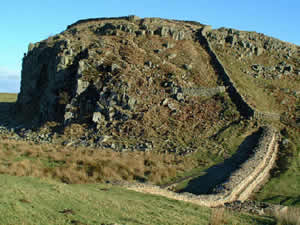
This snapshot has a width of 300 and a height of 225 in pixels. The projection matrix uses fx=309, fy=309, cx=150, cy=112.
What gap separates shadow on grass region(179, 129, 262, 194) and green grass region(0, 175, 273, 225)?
20.6 feet

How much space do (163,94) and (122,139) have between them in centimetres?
719

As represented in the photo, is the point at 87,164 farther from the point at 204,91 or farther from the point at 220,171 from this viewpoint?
the point at 204,91

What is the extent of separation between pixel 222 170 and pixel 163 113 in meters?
9.31

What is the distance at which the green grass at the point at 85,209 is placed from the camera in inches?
291

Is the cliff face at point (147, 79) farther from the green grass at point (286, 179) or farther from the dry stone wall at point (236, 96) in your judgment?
the green grass at point (286, 179)

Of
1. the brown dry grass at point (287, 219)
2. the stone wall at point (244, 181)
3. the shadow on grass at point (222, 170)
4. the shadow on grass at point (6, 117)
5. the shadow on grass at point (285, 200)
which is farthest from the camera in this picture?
the shadow on grass at point (6, 117)

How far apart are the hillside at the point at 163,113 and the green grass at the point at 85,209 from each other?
10.7ft

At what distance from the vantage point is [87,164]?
1942 centimetres

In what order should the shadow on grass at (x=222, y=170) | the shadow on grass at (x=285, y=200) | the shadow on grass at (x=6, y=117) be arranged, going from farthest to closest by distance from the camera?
the shadow on grass at (x=6, y=117) < the shadow on grass at (x=222, y=170) < the shadow on grass at (x=285, y=200)

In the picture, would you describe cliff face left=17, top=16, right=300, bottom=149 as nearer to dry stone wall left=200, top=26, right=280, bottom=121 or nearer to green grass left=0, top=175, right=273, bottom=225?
dry stone wall left=200, top=26, right=280, bottom=121

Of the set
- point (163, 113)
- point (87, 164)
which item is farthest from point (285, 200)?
point (163, 113)

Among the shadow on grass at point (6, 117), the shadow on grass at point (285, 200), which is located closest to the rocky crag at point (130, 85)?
the shadow on grass at point (6, 117)

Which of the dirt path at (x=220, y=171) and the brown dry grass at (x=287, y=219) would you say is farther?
the dirt path at (x=220, y=171)

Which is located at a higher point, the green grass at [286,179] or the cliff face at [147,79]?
the cliff face at [147,79]
